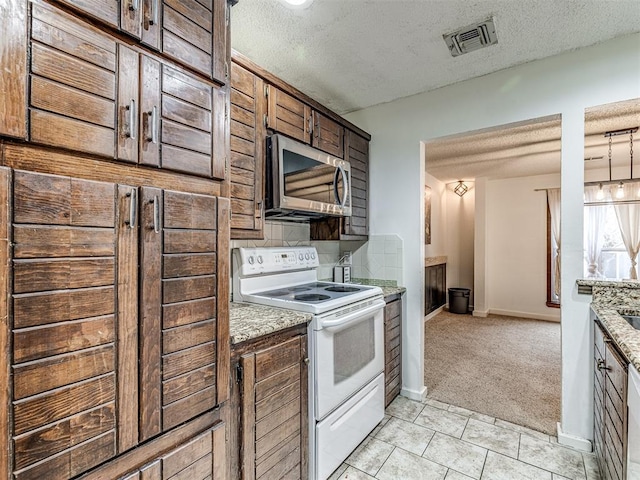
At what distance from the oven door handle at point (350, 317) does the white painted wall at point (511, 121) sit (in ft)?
2.13

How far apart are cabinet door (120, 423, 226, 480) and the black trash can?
204 inches

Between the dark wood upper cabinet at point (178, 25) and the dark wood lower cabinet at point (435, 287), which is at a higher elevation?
the dark wood upper cabinet at point (178, 25)

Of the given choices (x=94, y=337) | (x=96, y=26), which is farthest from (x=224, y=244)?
(x=96, y=26)

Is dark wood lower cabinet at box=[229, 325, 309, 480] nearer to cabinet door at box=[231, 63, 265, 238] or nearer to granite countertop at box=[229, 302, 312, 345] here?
granite countertop at box=[229, 302, 312, 345]

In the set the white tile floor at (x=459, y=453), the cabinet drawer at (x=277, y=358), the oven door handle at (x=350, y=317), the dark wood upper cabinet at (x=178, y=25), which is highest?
the dark wood upper cabinet at (x=178, y=25)

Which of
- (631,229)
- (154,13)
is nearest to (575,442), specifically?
(154,13)

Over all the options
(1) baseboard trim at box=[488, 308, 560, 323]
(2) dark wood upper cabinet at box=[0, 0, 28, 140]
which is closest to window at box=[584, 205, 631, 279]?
(1) baseboard trim at box=[488, 308, 560, 323]

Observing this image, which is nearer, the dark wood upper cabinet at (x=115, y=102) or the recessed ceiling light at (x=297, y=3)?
the dark wood upper cabinet at (x=115, y=102)

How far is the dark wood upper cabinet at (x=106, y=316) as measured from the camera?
2.52 ft

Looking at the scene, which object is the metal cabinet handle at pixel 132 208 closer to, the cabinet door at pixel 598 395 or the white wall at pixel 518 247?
the cabinet door at pixel 598 395

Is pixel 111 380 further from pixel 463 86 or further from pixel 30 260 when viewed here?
pixel 463 86

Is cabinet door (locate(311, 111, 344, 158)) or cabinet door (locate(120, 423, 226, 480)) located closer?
cabinet door (locate(120, 423, 226, 480))

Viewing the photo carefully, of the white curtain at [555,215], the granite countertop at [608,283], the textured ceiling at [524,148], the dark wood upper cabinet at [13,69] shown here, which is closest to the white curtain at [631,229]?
the textured ceiling at [524,148]

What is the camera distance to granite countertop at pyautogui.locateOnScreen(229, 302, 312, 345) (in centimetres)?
135
